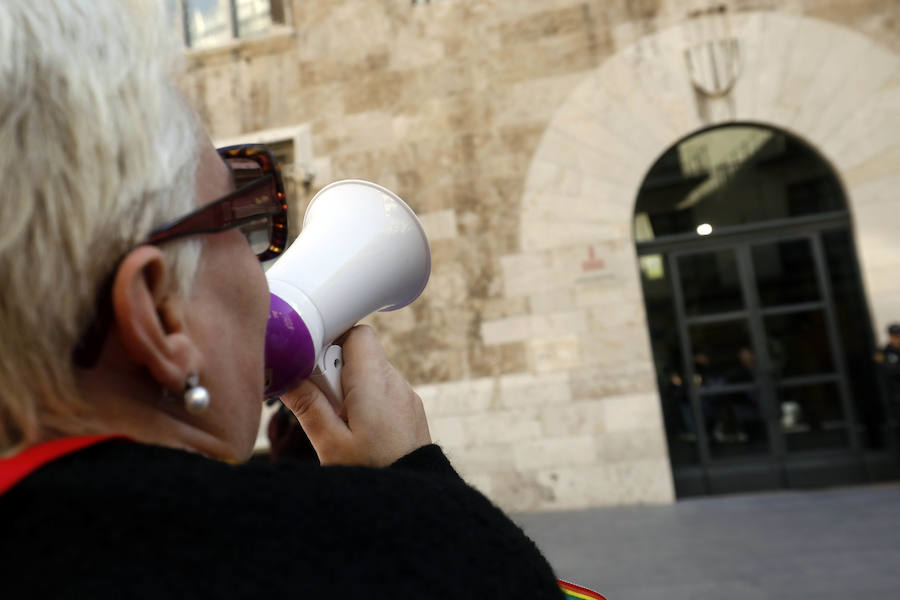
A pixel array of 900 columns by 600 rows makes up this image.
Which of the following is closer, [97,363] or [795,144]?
[97,363]

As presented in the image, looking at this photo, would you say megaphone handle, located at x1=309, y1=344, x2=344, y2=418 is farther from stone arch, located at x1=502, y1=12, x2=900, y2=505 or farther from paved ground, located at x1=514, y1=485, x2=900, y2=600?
stone arch, located at x1=502, y1=12, x2=900, y2=505

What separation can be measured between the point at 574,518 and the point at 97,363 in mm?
7180

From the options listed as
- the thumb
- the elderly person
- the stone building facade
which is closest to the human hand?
the thumb

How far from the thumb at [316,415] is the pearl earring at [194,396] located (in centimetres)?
30

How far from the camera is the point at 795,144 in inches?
→ 322

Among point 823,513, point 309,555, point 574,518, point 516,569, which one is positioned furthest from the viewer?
point 574,518

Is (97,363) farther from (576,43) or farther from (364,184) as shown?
(576,43)

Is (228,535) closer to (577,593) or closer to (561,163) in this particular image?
(577,593)

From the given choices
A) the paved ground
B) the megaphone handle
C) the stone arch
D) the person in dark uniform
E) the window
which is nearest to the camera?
the megaphone handle

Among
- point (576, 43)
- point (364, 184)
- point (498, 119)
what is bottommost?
point (364, 184)

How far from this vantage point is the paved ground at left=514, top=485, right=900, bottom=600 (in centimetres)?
452

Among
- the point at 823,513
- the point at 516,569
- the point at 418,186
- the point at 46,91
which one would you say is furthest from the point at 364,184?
the point at 418,186

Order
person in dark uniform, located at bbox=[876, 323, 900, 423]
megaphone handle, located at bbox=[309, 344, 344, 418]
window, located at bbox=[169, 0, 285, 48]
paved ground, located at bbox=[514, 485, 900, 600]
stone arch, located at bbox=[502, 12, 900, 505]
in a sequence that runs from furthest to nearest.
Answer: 1. window, located at bbox=[169, 0, 285, 48]
2. stone arch, located at bbox=[502, 12, 900, 505]
3. person in dark uniform, located at bbox=[876, 323, 900, 423]
4. paved ground, located at bbox=[514, 485, 900, 600]
5. megaphone handle, located at bbox=[309, 344, 344, 418]

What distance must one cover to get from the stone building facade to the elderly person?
24.2ft
